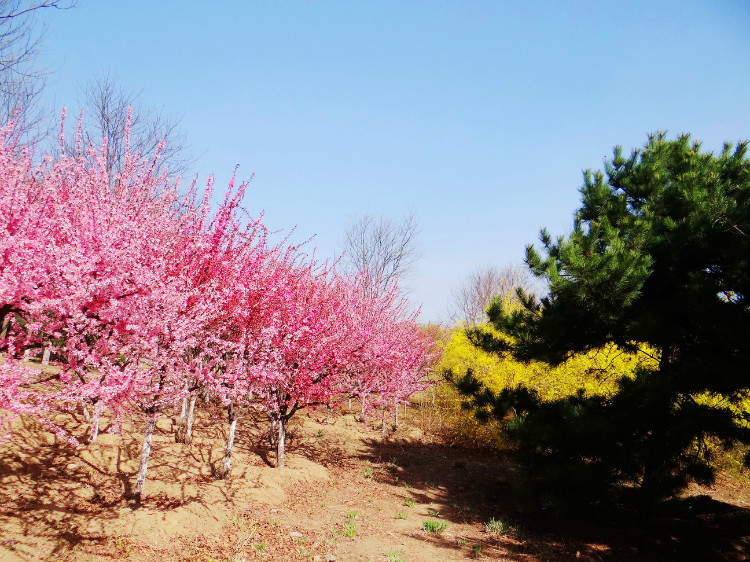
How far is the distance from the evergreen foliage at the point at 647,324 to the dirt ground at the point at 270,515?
75 cm

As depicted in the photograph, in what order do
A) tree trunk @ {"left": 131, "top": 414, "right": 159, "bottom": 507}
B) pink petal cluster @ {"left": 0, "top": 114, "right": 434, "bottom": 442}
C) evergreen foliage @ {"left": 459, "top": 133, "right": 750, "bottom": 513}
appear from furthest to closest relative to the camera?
tree trunk @ {"left": 131, "top": 414, "right": 159, "bottom": 507}, evergreen foliage @ {"left": 459, "top": 133, "right": 750, "bottom": 513}, pink petal cluster @ {"left": 0, "top": 114, "right": 434, "bottom": 442}

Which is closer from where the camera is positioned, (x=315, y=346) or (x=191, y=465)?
(x=191, y=465)

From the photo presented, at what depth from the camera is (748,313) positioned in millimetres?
5117

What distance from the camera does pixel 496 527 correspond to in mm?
6723

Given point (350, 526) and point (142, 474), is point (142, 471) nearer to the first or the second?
point (142, 474)

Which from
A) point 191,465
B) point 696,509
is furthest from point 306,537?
point 696,509

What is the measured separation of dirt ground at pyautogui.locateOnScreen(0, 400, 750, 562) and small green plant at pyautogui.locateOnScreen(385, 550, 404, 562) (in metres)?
0.02

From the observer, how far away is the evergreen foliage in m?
5.24

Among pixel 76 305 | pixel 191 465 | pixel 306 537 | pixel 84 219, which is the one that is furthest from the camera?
pixel 191 465

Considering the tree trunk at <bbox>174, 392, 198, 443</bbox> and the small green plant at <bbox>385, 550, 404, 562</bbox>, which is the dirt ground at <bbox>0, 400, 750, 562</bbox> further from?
the tree trunk at <bbox>174, 392, 198, 443</bbox>

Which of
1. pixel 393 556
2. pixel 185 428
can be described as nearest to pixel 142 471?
pixel 185 428

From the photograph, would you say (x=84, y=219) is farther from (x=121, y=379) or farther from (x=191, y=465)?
(x=191, y=465)

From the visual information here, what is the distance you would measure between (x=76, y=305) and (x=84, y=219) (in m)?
0.93

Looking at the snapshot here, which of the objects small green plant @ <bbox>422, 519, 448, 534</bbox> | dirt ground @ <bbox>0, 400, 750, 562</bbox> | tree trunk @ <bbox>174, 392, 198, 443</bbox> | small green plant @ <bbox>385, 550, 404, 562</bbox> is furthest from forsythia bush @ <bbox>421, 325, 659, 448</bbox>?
tree trunk @ <bbox>174, 392, 198, 443</bbox>
